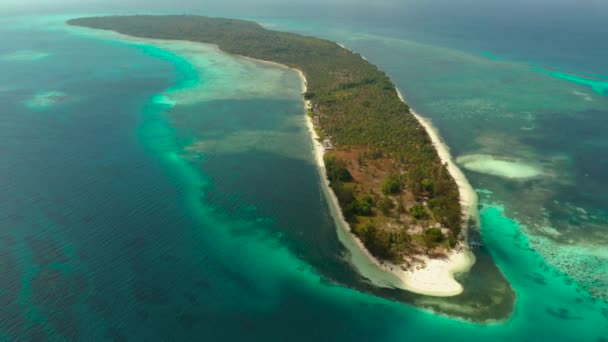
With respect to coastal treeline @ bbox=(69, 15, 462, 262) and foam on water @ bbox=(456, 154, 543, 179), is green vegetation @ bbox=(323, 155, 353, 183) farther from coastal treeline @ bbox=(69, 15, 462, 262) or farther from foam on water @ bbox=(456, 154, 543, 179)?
foam on water @ bbox=(456, 154, 543, 179)

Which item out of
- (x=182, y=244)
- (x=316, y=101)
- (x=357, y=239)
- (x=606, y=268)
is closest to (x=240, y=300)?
(x=182, y=244)

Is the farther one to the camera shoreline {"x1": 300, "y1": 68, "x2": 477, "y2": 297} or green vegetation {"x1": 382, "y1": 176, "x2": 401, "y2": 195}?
green vegetation {"x1": 382, "y1": 176, "x2": 401, "y2": 195}

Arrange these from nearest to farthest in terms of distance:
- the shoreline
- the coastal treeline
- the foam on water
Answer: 1. the shoreline
2. the coastal treeline
3. the foam on water

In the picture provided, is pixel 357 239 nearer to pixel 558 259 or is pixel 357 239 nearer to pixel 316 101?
pixel 558 259

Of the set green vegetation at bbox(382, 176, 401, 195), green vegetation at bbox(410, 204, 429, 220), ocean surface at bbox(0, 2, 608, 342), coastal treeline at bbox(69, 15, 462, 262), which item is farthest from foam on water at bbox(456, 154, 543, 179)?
green vegetation at bbox(410, 204, 429, 220)

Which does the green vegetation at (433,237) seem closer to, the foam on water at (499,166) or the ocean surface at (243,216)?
the ocean surface at (243,216)

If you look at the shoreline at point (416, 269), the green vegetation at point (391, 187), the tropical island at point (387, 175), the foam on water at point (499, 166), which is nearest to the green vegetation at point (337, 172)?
the tropical island at point (387, 175)
